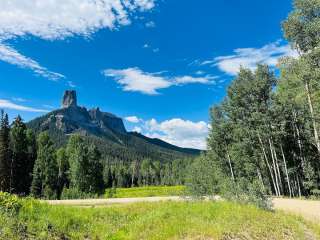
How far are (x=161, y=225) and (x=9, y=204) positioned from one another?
5.70 meters

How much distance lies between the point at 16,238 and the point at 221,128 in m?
39.4

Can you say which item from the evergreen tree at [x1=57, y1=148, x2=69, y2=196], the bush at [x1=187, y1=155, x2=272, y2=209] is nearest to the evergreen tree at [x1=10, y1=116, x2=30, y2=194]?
the evergreen tree at [x1=57, y1=148, x2=69, y2=196]

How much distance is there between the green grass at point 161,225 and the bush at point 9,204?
0.24m

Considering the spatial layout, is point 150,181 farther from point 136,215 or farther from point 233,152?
point 136,215

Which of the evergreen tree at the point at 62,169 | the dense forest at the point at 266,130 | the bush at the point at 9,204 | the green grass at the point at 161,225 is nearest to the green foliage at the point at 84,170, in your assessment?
the evergreen tree at the point at 62,169

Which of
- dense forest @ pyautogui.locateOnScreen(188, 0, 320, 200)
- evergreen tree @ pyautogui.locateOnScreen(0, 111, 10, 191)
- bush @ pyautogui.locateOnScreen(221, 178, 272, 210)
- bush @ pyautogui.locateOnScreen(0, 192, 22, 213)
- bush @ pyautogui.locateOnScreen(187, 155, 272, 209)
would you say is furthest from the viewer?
evergreen tree @ pyautogui.locateOnScreen(0, 111, 10, 191)

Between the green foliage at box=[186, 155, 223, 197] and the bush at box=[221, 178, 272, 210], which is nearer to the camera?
the bush at box=[221, 178, 272, 210]

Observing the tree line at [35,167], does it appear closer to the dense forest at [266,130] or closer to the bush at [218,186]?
the bush at [218,186]

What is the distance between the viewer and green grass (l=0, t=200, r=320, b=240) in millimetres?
11031

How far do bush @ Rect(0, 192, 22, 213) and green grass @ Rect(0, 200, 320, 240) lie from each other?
24cm

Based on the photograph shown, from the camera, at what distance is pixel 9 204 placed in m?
11.9

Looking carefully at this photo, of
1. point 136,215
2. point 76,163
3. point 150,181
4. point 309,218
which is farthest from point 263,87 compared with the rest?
point 150,181

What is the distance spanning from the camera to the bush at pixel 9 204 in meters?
11.6

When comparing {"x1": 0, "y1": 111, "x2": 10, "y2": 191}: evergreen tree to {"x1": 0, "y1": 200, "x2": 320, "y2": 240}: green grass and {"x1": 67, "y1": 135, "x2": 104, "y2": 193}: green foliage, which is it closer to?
{"x1": 67, "y1": 135, "x2": 104, "y2": 193}: green foliage
